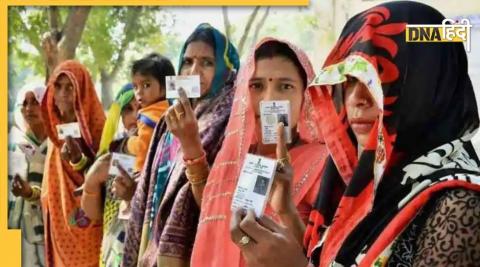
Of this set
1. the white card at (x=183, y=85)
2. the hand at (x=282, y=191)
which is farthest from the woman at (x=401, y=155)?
the white card at (x=183, y=85)

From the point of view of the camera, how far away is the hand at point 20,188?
3609 millimetres

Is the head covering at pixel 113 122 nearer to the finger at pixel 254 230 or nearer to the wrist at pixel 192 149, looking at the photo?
the wrist at pixel 192 149

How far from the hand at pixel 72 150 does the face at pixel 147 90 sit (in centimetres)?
47

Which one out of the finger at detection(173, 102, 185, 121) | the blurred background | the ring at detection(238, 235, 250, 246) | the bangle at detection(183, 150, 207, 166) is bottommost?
the ring at detection(238, 235, 250, 246)

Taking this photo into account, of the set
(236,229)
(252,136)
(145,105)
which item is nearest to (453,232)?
(236,229)

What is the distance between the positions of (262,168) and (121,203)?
1382 millimetres

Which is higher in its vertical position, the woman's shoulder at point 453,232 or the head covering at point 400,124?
the head covering at point 400,124

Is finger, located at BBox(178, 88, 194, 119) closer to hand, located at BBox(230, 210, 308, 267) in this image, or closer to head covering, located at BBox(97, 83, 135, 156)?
hand, located at BBox(230, 210, 308, 267)

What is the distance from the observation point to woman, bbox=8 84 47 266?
3.68 m

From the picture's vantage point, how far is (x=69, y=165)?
3305mm

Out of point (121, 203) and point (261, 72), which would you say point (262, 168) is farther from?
point (121, 203)

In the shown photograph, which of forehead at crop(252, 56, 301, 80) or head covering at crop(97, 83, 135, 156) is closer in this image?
forehead at crop(252, 56, 301, 80)

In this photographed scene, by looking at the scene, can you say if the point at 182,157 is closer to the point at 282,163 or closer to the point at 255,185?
the point at 282,163

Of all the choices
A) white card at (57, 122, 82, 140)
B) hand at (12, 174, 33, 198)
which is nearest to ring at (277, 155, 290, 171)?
white card at (57, 122, 82, 140)
